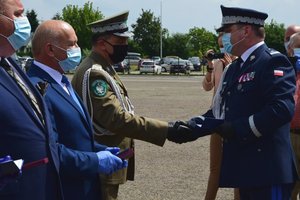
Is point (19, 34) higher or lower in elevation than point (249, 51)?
higher

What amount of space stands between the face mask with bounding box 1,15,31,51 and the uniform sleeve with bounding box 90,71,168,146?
964 millimetres

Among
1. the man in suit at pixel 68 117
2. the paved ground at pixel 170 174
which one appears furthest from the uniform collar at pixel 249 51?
the paved ground at pixel 170 174

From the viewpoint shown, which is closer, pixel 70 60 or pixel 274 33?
pixel 70 60

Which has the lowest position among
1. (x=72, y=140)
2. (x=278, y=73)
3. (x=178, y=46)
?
(x=178, y=46)

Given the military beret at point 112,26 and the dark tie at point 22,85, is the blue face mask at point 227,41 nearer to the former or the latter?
the military beret at point 112,26

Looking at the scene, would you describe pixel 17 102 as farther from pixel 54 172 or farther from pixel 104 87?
pixel 104 87

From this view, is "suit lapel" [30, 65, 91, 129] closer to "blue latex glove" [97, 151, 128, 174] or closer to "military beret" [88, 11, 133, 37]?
"blue latex glove" [97, 151, 128, 174]

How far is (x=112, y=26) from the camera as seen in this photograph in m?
4.15

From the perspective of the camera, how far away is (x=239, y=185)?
145 inches

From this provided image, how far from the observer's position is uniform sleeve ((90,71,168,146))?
372 centimetres

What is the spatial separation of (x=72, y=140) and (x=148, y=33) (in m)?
66.7

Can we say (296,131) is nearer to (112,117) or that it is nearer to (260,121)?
(260,121)

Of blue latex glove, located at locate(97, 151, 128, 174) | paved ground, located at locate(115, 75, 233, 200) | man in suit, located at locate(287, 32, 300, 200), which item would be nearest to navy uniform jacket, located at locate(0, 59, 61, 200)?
blue latex glove, located at locate(97, 151, 128, 174)

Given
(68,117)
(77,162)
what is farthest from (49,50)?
(77,162)
